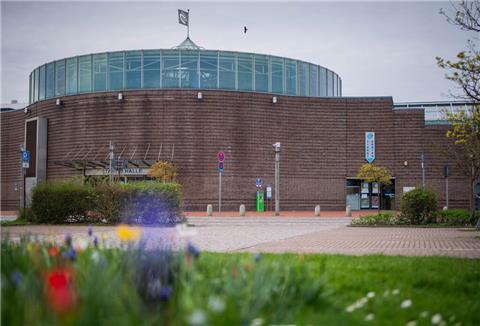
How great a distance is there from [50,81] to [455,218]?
40540 mm

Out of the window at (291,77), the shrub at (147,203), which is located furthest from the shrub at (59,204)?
the window at (291,77)

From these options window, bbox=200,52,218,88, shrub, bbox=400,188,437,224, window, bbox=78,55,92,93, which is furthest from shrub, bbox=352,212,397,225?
window, bbox=78,55,92,93

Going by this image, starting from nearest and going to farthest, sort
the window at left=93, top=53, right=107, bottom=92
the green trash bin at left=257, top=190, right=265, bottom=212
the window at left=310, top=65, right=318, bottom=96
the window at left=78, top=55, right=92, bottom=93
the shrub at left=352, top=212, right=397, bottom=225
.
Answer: the shrub at left=352, top=212, right=397, bottom=225
the green trash bin at left=257, top=190, right=265, bottom=212
the window at left=93, top=53, right=107, bottom=92
the window at left=78, top=55, right=92, bottom=93
the window at left=310, top=65, right=318, bottom=96

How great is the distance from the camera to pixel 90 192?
74.3ft

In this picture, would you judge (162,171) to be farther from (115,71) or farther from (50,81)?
(50,81)

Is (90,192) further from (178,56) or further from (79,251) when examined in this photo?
(178,56)

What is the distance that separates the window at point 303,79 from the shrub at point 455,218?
2853 cm

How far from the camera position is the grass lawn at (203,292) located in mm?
3278

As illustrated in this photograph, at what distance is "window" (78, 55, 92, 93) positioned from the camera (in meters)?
48.2

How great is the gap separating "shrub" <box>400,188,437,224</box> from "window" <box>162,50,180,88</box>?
2706cm

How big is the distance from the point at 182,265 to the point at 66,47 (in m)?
54.3

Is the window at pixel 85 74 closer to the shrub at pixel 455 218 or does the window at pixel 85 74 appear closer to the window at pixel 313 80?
the window at pixel 313 80

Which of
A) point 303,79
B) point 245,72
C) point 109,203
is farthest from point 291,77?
point 109,203

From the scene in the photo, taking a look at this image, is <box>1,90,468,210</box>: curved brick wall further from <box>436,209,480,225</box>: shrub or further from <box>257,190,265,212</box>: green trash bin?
<box>436,209,480,225</box>: shrub
